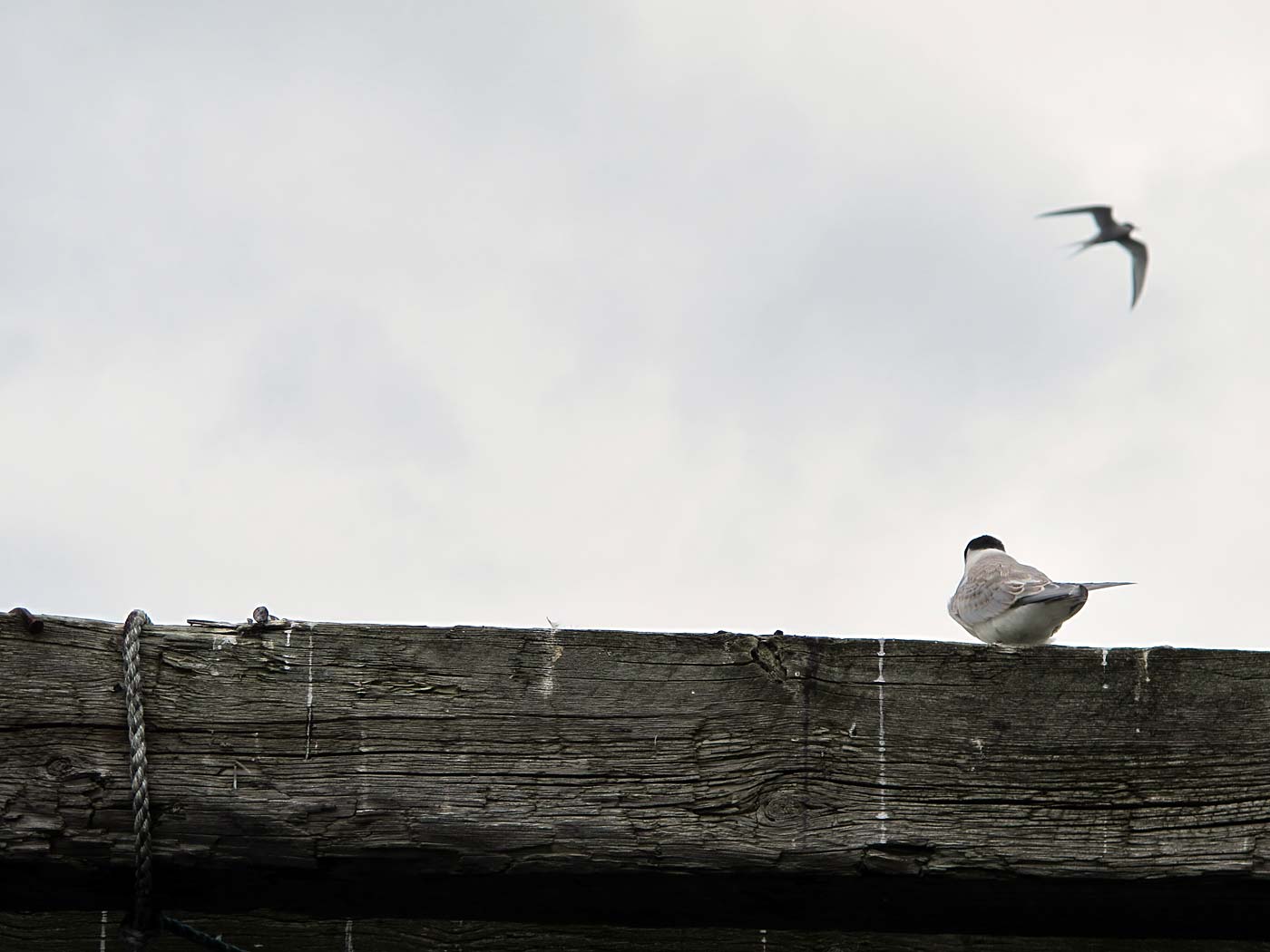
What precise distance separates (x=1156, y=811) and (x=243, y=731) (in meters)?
1.36

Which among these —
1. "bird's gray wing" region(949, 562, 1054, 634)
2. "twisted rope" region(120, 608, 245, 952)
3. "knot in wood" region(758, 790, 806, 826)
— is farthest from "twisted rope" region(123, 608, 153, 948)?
"bird's gray wing" region(949, 562, 1054, 634)

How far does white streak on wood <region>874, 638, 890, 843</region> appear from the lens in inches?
81.1

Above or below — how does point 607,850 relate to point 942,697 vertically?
below

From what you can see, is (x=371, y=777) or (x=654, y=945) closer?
(x=371, y=777)

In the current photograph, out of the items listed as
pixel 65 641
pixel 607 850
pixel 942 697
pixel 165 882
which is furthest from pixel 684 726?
pixel 65 641

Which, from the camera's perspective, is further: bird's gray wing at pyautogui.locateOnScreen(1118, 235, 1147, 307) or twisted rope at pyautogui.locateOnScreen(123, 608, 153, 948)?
bird's gray wing at pyautogui.locateOnScreen(1118, 235, 1147, 307)

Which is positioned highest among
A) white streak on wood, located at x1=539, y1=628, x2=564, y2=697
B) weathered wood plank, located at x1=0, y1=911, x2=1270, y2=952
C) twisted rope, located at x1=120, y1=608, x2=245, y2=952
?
white streak on wood, located at x1=539, y1=628, x2=564, y2=697

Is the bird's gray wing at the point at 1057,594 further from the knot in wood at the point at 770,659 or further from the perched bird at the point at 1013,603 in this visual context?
the knot in wood at the point at 770,659

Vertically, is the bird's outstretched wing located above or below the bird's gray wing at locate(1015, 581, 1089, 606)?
above

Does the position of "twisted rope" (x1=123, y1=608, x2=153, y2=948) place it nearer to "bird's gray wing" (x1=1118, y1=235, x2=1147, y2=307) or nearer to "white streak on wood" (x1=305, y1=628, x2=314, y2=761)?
"white streak on wood" (x1=305, y1=628, x2=314, y2=761)

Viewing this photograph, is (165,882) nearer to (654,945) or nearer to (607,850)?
(607,850)

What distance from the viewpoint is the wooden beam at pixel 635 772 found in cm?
203

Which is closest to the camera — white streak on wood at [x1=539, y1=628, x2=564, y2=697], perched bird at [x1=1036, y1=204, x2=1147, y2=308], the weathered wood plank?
white streak on wood at [x1=539, y1=628, x2=564, y2=697]

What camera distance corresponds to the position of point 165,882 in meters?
2.04
